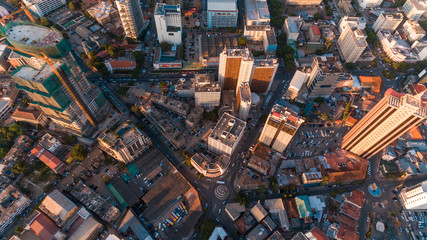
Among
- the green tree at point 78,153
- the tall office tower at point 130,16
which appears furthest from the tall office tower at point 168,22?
the green tree at point 78,153

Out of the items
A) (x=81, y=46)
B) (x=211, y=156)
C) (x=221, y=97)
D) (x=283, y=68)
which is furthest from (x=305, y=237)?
(x=81, y=46)

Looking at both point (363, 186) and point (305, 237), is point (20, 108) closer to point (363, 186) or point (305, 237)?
point (305, 237)

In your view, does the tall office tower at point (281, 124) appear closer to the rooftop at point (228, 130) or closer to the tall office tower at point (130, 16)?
the rooftop at point (228, 130)

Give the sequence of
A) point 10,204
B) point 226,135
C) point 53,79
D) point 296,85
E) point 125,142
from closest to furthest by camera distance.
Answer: point 53,79 < point 10,204 < point 226,135 < point 125,142 < point 296,85

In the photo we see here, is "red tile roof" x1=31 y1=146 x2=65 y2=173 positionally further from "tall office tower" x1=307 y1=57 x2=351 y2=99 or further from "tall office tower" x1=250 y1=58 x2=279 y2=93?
"tall office tower" x1=307 y1=57 x2=351 y2=99

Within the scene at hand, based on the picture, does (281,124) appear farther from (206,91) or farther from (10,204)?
(10,204)

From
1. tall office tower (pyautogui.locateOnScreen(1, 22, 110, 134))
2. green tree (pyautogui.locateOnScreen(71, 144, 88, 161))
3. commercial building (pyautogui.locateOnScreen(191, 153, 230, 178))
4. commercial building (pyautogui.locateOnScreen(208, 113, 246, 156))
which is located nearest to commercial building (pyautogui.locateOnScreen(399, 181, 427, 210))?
commercial building (pyautogui.locateOnScreen(208, 113, 246, 156))

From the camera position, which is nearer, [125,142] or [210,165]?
[125,142]

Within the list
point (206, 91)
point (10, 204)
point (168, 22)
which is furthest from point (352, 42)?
point (10, 204)
